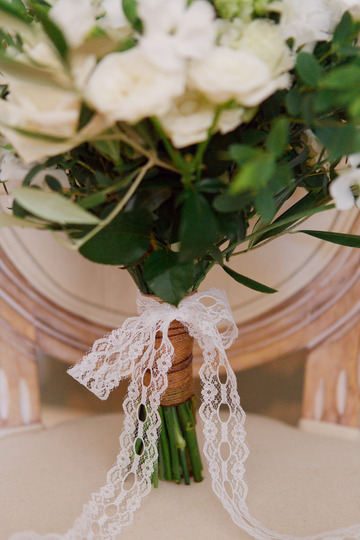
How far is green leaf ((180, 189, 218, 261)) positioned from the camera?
1.70 ft

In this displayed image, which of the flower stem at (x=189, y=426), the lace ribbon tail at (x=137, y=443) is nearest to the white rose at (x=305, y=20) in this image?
the lace ribbon tail at (x=137, y=443)

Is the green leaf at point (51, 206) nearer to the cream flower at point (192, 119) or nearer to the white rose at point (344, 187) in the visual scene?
the cream flower at point (192, 119)

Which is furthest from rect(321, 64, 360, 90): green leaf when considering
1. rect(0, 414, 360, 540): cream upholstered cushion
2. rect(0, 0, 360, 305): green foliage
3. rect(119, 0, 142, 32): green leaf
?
rect(0, 414, 360, 540): cream upholstered cushion

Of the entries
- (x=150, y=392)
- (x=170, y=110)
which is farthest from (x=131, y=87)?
(x=150, y=392)

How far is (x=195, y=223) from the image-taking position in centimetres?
52

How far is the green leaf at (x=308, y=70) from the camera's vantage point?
50 cm

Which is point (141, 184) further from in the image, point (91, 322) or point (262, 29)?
point (91, 322)

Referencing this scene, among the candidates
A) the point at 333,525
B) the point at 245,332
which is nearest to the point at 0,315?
the point at 245,332

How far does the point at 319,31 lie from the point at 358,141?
14 centimetres

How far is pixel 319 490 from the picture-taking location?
0.83 metres

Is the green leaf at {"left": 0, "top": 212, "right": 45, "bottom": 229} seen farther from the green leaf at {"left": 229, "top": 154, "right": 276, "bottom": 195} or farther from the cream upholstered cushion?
the cream upholstered cushion

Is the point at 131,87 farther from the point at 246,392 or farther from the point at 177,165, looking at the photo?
the point at 246,392

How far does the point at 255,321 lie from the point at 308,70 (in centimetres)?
65

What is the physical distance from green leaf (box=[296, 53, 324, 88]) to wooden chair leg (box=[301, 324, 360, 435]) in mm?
646
